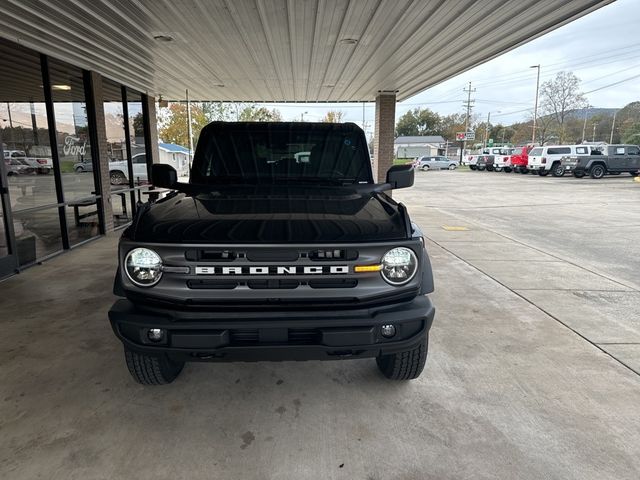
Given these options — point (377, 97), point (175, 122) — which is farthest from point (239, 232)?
point (175, 122)

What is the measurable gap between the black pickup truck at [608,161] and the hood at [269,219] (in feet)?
91.1

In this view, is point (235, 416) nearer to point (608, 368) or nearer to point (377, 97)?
point (608, 368)

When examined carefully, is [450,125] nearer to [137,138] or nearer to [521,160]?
[521,160]

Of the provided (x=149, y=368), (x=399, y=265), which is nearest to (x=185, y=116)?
(x=149, y=368)

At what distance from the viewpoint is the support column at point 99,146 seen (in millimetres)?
8484

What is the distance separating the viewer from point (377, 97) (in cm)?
1317

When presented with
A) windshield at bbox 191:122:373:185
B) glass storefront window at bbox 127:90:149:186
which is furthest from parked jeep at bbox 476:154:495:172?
windshield at bbox 191:122:373:185

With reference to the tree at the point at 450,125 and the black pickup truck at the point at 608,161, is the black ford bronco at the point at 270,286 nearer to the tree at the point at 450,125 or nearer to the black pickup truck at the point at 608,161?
the black pickup truck at the point at 608,161

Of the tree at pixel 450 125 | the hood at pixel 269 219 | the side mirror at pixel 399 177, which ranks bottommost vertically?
the hood at pixel 269 219

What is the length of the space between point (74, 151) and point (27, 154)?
143 cm

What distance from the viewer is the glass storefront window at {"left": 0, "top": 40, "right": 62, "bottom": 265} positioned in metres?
6.10

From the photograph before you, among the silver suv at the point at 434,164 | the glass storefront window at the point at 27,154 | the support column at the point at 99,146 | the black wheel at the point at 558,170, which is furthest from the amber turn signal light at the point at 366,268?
the silver suv at the point at 434,164

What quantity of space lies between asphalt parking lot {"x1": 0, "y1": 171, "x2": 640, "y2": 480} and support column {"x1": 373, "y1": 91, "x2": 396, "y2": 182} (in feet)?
29.6

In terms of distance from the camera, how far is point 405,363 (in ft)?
9.54
